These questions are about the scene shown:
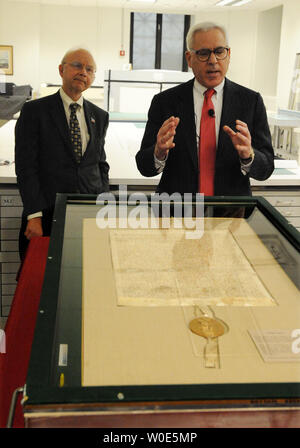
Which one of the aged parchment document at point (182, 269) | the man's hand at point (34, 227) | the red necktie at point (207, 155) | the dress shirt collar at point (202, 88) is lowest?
the man's hand at point (34, 227)

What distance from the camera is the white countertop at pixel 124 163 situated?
9.43ft

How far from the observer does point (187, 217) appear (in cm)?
171

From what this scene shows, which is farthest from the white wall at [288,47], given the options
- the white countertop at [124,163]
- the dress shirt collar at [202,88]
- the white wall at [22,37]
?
the dress shirt collar at [202,88]

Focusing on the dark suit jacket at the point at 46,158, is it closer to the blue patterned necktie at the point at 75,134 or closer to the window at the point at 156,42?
the blue patterned necktie at the point at 75,134

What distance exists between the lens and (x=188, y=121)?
218 centimetres

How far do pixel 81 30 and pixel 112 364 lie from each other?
39.4 feet

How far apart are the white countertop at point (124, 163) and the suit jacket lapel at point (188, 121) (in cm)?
74

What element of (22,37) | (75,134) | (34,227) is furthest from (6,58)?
(34,227)

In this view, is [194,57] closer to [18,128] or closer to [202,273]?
[18,128]

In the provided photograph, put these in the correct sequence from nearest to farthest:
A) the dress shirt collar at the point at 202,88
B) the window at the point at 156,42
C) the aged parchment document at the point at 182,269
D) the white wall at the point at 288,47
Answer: the aged parchment document at the point at 182,269 → the dress shirt collar at the point at 202,88 → the white wall at the point at 288,47 → the window at the point at 156,42

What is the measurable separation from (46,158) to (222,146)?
0.82 meters

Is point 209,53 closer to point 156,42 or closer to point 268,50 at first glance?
point 156,42

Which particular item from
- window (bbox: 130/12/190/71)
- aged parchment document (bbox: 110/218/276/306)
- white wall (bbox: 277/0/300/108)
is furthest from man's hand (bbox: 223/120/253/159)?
window (bbox: 130/12/190/71)

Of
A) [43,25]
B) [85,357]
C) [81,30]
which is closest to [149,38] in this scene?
[81,30]
